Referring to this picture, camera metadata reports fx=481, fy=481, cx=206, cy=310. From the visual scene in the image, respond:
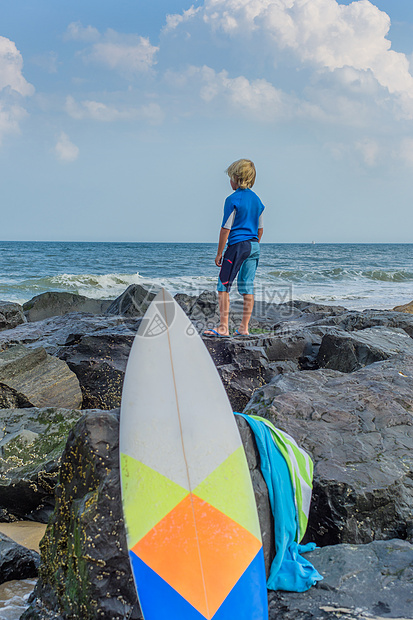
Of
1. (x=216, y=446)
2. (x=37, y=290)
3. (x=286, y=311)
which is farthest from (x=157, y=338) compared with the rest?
(x=37, y=290)

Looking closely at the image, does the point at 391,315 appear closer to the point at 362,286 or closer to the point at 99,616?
the point at 99,616

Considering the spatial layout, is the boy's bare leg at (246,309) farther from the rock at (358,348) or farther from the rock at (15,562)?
the rock at (15,562)

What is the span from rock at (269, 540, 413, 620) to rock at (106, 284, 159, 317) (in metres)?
5.60

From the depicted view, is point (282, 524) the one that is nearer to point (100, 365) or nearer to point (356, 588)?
point (356, 588)

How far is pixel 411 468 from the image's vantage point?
7.80 ft

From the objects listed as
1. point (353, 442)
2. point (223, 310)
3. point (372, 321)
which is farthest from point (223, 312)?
point (353, 442)

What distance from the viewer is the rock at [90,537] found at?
175cm

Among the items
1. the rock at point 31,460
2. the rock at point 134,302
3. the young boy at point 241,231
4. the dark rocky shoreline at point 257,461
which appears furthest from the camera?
the rock at point 134,302

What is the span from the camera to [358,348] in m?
4.45

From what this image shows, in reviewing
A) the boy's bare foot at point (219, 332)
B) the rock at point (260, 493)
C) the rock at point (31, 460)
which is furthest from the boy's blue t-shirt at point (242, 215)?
the rock at point (260, 493)

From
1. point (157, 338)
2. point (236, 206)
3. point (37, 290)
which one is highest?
point (236, 206)

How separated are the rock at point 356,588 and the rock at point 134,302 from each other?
5.60 metres

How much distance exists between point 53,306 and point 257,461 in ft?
26.5

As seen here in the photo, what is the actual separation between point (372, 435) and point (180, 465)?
1.20m
